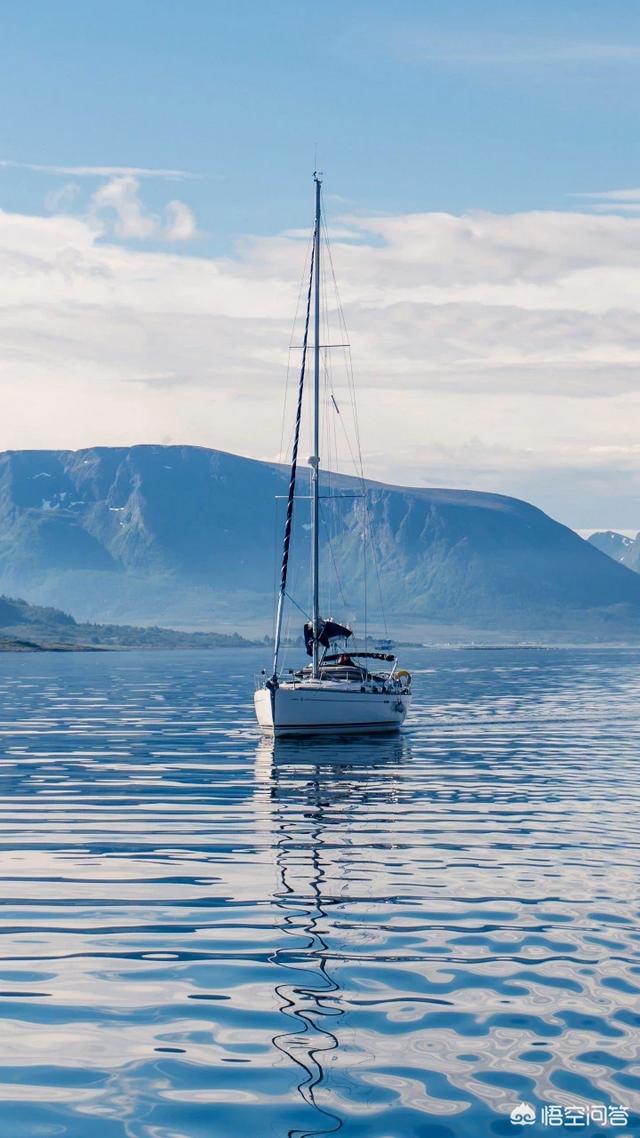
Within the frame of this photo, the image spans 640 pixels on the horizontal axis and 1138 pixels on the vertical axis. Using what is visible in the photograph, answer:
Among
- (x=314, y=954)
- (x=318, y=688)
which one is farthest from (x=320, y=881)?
(x=318, y=688)

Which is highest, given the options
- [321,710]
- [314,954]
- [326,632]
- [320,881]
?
[326,632]

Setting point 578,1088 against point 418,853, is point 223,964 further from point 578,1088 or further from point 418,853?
point 418,853

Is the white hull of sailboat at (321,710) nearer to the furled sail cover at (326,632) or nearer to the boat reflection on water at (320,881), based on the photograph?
the boat reflection on water at (320,881)

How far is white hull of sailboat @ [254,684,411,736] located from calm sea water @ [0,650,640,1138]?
45.9ft

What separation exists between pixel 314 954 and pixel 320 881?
6322 millimetres

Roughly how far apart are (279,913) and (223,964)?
366cm

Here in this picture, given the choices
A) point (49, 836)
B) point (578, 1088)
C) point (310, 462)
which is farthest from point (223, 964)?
point (310, 462)

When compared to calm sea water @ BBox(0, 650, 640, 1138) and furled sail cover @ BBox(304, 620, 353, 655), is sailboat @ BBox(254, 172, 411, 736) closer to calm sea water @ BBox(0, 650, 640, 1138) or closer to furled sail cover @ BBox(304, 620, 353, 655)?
furled sail cover @ BBox(304, 620, 353, 655)

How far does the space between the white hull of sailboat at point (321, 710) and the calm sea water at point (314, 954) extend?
14.0 meters

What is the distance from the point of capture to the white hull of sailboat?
61.6 m

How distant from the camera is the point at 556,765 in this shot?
52625mm

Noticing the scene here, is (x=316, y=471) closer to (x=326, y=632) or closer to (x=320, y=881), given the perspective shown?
(x=326, y=632)

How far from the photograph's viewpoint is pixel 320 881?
88.0ft

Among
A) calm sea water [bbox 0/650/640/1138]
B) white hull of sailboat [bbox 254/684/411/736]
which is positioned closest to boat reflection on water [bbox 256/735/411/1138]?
calm sea water [bbox 0/650/640/1138]
